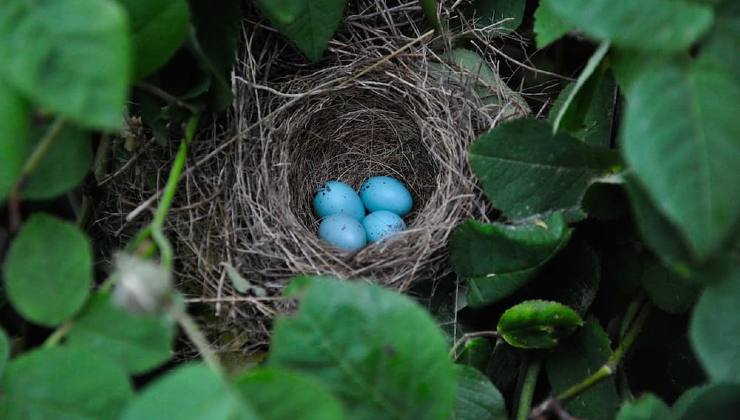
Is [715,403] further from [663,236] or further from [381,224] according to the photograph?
[381,224]

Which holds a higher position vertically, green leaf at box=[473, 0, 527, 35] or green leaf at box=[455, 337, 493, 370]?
green leaf at box=[473, 0, 527, 35]

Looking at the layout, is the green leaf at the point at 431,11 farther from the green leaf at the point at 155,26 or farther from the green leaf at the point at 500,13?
the green leaf at the point at 155,26

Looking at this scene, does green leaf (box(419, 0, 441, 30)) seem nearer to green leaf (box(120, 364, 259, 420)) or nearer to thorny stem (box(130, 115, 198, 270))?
thorny stem (box(130, 115, 198, 270))

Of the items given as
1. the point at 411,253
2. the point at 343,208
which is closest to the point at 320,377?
the point at 411,253

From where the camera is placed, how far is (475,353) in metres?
0.98

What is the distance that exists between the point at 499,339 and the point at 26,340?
607 millimetres

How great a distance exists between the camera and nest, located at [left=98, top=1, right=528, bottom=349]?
1065 mm

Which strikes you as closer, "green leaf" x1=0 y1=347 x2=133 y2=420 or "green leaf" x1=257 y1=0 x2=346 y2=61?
"green leaf" x1=0 y1=347 x2=133 y2=420

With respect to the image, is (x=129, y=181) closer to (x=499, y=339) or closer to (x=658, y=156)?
(x=499, y=339)

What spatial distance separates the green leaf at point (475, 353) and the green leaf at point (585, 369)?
0.09 meters

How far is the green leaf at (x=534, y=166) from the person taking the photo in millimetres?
843

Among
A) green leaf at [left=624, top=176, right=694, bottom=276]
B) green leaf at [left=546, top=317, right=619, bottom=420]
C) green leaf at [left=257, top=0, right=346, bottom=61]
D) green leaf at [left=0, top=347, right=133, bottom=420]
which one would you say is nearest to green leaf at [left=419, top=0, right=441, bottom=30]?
green leaf at [left=257, top=0, right=346, bottom=61]

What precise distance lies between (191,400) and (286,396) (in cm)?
6

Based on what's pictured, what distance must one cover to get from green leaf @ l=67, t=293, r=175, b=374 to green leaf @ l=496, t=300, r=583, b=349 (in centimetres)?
49
